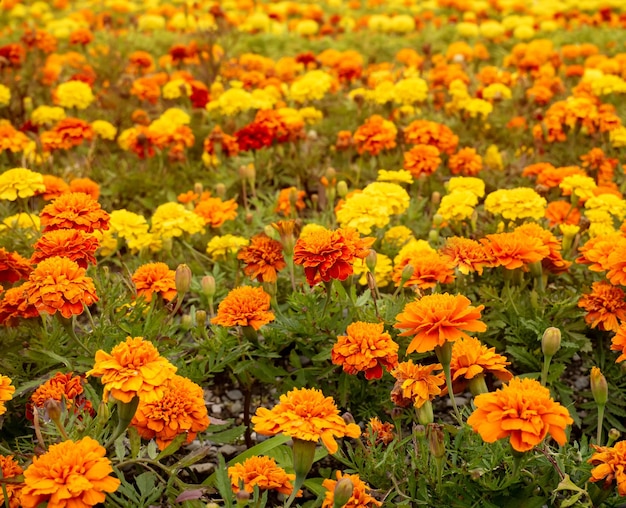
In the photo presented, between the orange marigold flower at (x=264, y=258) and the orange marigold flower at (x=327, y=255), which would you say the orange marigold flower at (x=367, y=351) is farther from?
the orange marigold flower at (x=264, y=258)

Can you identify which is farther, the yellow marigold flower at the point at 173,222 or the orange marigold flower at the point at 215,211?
the orange marigold flower at the point at 215,211

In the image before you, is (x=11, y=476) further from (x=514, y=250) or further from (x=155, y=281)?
(x=514, y=250)

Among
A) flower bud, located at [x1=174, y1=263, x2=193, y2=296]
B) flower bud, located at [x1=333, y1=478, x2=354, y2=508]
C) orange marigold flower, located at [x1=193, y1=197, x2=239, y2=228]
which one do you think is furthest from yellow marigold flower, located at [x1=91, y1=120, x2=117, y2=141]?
flower bud, located at [x1=333, y1=478, x2=354, y2=508]

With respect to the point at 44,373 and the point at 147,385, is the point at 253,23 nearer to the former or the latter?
the point at 44,373

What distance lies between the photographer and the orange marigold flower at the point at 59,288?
77.1 inches

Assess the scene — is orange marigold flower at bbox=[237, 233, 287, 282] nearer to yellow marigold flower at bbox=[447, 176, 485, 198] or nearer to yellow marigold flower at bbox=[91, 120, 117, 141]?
yellow marigold flower at bbox=[447, 176, 485, 198]

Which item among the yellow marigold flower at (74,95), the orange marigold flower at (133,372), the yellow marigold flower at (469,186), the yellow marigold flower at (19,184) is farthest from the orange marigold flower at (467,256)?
the yellow marigold flower at (74,95)

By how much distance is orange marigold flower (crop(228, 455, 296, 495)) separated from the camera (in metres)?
1.73

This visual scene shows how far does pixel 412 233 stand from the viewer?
3301 millimetres

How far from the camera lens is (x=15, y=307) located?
7.52 ft

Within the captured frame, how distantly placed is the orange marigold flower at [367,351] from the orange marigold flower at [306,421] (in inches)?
15.0

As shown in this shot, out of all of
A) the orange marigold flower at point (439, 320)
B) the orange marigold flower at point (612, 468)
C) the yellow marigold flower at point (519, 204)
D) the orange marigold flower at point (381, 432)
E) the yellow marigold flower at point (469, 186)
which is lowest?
the orange marigold flower at point (381, 432)

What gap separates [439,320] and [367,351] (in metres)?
0.31

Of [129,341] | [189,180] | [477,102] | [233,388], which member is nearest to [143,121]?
[189,180]
